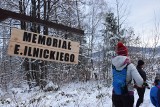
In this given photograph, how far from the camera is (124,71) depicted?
234 inches

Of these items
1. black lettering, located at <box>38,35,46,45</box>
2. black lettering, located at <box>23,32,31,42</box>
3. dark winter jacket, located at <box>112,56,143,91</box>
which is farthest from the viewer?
dark winter jacket, located at <box>112,56,143,91</box>

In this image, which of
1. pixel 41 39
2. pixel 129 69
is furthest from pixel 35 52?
pixel 129 69

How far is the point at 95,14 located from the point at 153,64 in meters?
17.3

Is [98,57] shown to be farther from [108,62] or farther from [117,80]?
[117,80]

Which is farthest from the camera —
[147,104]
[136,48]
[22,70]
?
[136,48]

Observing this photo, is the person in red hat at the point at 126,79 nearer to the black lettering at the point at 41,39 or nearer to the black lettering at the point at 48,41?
the black lettering at the point at 48,41

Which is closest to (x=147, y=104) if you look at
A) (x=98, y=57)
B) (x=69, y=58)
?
(x=69, y=58)

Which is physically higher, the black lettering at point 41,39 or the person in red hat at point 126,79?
the black lettering at point 41,39

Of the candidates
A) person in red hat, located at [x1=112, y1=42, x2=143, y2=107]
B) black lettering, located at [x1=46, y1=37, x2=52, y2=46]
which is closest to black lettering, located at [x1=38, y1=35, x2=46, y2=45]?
black lettering, located at [x1=46, y1=37, x2=52, y2=46]

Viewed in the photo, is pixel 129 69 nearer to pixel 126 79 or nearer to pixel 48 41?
pixel 126 79

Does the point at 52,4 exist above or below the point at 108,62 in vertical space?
above

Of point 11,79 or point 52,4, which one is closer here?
point 11,79

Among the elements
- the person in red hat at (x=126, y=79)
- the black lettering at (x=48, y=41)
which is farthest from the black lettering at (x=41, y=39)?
the person in red hat at (x=126, y=79)

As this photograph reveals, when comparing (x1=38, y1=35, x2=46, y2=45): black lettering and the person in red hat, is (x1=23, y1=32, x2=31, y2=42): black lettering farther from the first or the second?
the person in red hat
